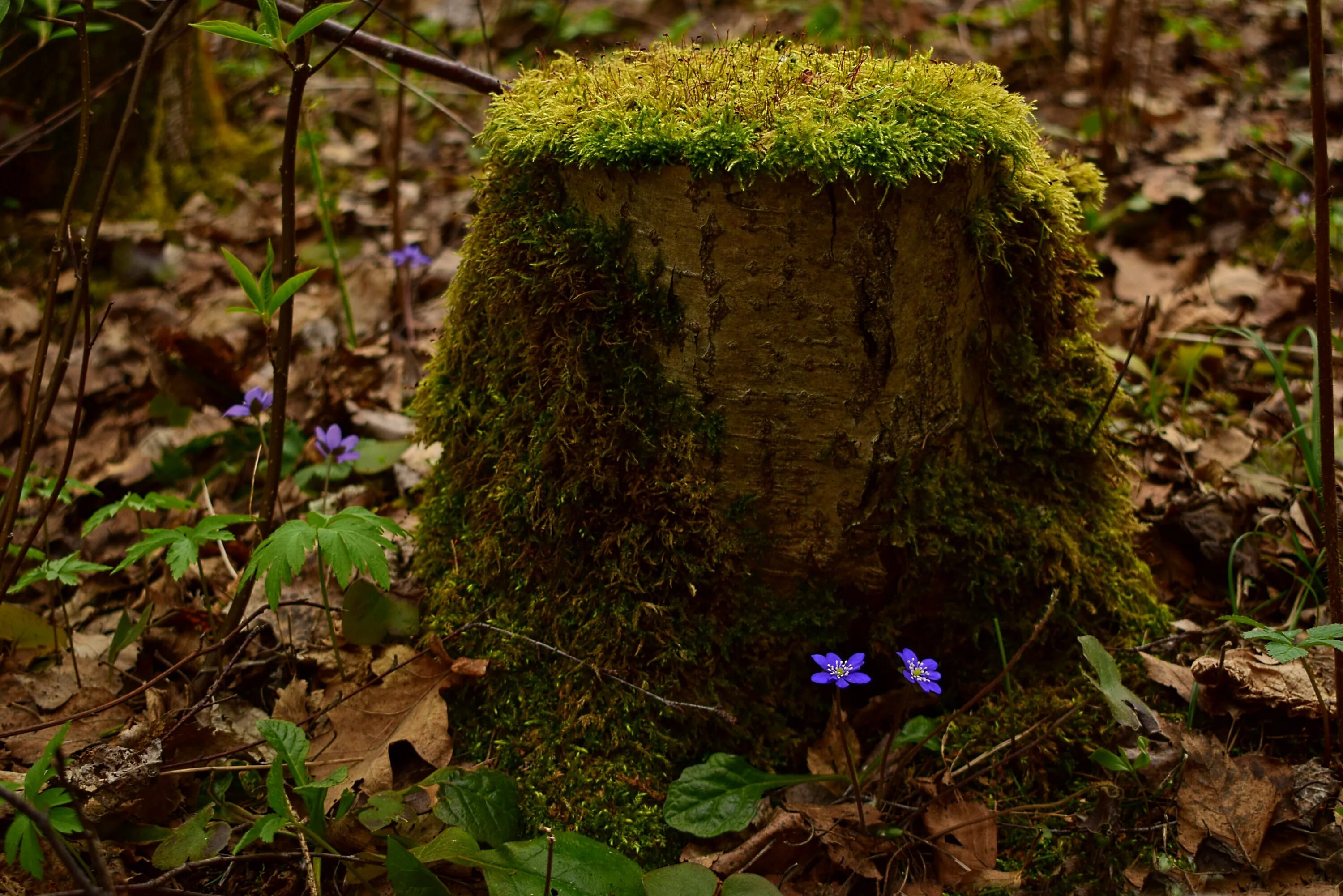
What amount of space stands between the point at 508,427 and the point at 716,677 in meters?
0.78

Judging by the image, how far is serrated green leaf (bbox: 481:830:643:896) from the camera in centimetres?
172

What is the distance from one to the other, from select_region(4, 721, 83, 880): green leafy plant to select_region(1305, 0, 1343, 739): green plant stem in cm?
228

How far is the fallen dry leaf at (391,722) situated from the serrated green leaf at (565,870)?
0.39 m

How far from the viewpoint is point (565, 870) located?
1.76m

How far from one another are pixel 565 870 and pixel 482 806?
10.8 inches

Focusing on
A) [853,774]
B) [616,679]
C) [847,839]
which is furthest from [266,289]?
[847,839]

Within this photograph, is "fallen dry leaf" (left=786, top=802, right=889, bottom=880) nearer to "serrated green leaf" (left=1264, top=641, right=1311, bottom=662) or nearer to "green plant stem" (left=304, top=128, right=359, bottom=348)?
"serrated green leaf" (left=1264, top=641, right=1311, bottom=662)

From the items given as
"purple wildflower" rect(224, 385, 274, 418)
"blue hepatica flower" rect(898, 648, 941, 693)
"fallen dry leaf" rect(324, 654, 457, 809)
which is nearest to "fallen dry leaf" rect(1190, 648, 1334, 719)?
"blue hepatica flower" rect(898, 648, 941, 693)

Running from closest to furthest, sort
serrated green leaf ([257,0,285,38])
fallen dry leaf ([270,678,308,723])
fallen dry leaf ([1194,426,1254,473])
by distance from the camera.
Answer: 1. serrated green leaf ([257,0,285,38])
2. fallen dry leaf ([270,678,308,723])
3. fallen dry leaf ([1194,426,1254,473])

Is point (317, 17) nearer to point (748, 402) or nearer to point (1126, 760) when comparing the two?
point (748, 402)

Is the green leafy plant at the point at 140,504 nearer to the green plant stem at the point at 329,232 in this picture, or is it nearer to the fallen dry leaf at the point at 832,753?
the green plant stem at the point at 329,232

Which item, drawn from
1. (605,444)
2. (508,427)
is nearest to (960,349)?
(605,444)

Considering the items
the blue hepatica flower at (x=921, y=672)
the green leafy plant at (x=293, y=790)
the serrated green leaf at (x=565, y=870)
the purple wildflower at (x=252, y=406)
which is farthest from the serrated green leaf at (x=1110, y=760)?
the purple wildflower at (x=252, y=406)

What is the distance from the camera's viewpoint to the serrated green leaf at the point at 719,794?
1.95 metres
